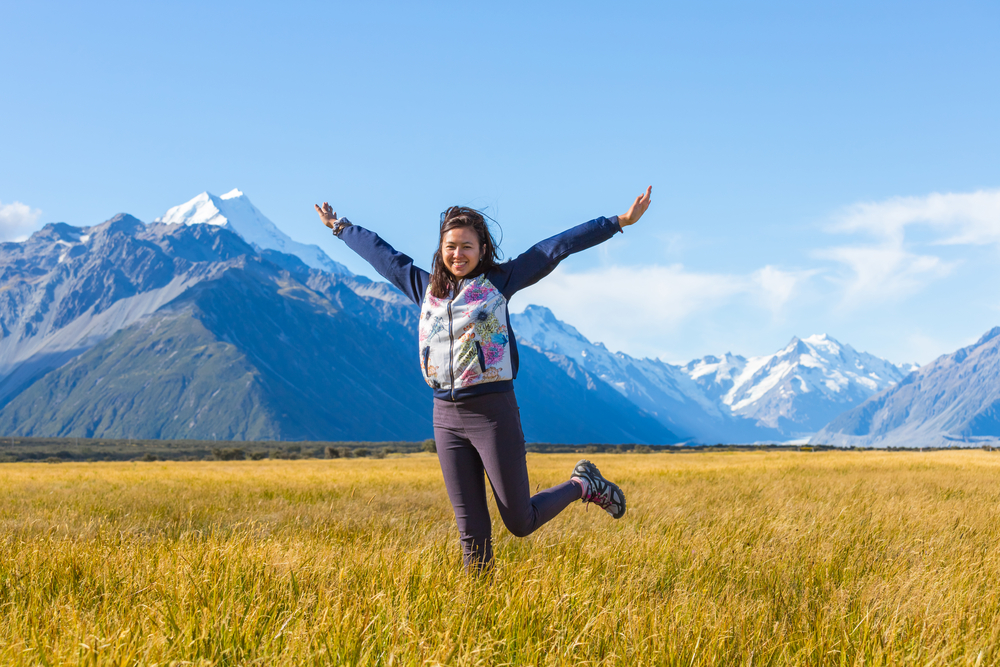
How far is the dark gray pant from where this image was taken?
459 centimetres

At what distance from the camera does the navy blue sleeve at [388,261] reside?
205 inches

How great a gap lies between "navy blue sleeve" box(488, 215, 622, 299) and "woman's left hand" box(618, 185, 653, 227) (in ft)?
0.19

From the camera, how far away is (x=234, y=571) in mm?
3939

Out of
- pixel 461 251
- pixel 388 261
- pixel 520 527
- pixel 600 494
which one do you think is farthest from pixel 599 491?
pixel 388 261

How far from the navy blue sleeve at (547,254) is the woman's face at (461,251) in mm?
200

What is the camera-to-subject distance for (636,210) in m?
5.21

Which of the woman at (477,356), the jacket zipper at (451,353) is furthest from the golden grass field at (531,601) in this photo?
the jacket zipper at (451,353)

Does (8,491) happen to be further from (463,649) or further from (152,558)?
(463,649)

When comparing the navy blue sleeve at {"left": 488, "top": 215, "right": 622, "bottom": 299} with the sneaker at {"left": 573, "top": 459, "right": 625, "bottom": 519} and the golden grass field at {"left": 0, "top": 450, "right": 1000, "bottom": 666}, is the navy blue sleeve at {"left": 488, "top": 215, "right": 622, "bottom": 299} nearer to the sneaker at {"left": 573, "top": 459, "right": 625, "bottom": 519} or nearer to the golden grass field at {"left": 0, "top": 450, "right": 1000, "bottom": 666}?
the sneaker at {"left": 573, "top": 459, "right": 625, "bottom": 519}

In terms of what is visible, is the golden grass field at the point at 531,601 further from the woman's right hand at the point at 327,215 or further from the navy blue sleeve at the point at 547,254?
the woman's right hand at the point at 327,215

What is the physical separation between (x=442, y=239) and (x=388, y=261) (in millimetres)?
560

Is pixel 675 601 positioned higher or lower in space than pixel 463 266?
lower

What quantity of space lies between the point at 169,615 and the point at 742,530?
5256 millimetres

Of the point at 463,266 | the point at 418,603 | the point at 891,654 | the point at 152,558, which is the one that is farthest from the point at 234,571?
the point at 891,654
